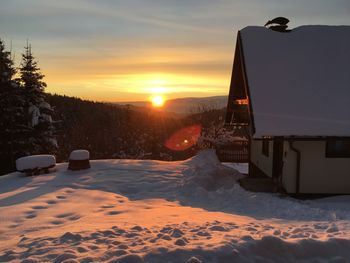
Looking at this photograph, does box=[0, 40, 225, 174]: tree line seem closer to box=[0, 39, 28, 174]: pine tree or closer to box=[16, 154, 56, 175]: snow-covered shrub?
box=[0, 39, 28, 174]: pine tree

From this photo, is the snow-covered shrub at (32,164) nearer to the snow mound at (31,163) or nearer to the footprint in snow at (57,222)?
the snow mound at (31,163)

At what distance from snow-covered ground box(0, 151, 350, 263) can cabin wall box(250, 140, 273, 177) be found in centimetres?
134

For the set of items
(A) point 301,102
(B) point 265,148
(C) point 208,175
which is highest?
(A) point 301,102

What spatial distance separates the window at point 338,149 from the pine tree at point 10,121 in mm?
17266

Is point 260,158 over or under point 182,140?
over

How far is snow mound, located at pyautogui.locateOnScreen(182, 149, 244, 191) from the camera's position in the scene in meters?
12.4

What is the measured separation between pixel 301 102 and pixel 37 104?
16.9 metres

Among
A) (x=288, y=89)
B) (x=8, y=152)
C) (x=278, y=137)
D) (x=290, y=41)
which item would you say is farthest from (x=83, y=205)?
(x=8, y=152)

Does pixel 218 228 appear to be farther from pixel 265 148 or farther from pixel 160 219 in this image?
pixel 265 148

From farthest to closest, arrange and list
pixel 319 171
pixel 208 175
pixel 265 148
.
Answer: pixel 265 148, pixel 208 175, pixel 319 171

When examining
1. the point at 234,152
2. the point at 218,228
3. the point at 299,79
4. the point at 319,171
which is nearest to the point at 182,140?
the point at 234,152

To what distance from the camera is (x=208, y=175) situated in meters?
13.6

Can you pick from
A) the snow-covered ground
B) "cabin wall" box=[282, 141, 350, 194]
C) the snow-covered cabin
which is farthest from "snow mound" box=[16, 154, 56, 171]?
"cabin wall" box=[282, 141, 350, 194]

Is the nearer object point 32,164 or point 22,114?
point 32,164
